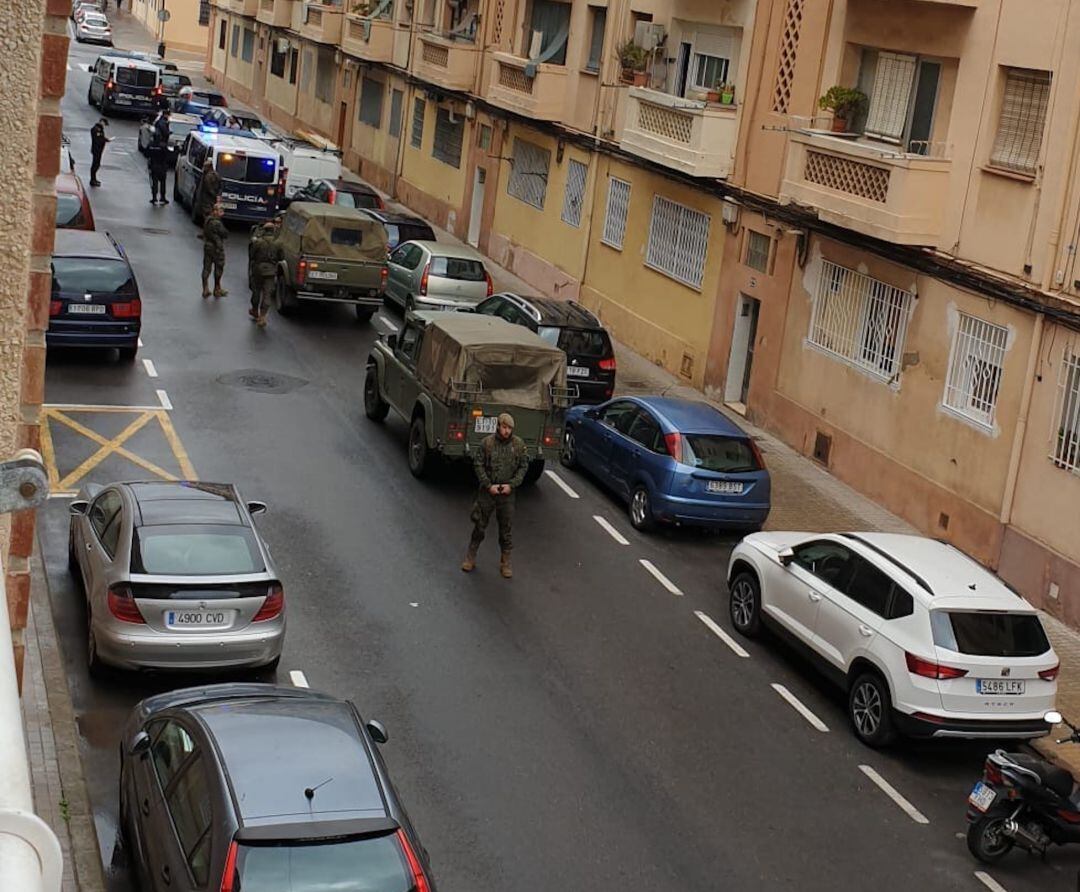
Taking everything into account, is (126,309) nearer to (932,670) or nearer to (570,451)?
(570,451)

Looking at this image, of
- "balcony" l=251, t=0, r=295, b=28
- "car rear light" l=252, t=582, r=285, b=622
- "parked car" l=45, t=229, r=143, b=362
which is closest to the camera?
"car rear light" l=252, t=582, r=285, b=622

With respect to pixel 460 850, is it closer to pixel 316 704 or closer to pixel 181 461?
pixel 316 704

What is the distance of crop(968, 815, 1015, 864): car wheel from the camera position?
1202 cm

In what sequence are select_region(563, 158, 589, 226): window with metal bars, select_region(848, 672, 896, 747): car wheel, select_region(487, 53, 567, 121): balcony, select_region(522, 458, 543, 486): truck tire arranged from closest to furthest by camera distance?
select_region(848, 672, 896, 747): car wheel, select_region(522, 458, 543, 486): truck tire, select_region(563, 158, 589, 226): window with metal bars, select_region(487, 53, 567, 121): balcony

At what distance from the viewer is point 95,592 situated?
42.8 feet

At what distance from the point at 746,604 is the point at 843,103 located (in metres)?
9.98

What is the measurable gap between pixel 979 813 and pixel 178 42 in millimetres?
82726

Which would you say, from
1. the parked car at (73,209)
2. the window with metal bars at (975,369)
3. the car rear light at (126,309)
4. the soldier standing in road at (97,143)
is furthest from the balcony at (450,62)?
the window with metal bars at (975,369)

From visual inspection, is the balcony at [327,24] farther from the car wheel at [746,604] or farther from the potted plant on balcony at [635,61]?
the car wheel at [746,604]

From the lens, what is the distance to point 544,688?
14281 mm

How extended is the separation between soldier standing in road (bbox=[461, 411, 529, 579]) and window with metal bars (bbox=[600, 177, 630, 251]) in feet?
48.2

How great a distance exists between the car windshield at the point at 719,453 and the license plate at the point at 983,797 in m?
7.46

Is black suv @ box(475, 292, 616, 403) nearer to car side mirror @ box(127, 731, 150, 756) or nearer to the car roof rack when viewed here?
the car roof rack

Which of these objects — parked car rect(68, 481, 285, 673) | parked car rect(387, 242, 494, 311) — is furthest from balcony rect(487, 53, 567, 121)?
parked car rect(68, 481, 285, 673)
